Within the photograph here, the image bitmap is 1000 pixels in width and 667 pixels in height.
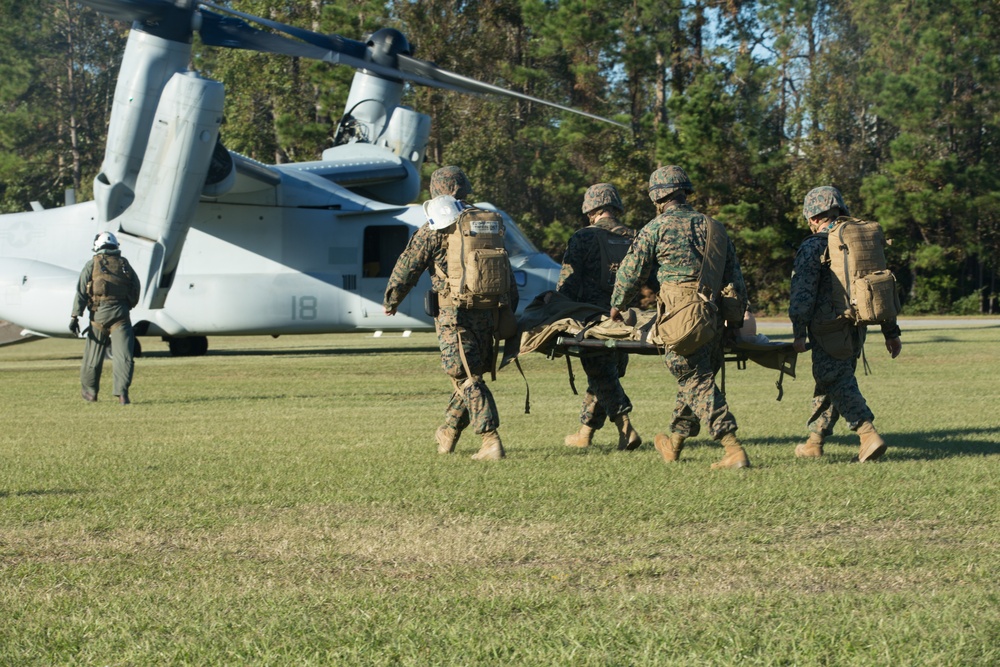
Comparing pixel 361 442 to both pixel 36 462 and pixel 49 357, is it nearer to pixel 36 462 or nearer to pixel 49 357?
pixel 36 462

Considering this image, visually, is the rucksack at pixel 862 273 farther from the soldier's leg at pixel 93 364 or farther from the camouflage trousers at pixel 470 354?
the soldier's leg at pixel 93 364

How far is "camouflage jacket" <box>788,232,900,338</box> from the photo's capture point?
816 cm

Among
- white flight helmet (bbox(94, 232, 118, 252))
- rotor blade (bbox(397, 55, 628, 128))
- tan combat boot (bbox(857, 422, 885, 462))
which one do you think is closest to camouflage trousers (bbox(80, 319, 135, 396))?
white flight helmet (bbox(94, 232, 118, 252))

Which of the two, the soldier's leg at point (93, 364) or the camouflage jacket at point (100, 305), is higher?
the camouflage jacket at point (100, 305)

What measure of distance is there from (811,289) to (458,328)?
2285 millimetres

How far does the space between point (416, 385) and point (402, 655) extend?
12414 millimetres

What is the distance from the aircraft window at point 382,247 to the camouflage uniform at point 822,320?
1460cm

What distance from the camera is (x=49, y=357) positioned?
26.1 meters

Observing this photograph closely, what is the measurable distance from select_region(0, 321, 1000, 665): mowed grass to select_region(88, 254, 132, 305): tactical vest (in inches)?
110

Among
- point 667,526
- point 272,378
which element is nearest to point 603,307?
point 667,526

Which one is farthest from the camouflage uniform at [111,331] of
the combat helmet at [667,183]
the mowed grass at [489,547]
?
the combat helmet at [667,183]

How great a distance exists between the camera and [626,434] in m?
9.13

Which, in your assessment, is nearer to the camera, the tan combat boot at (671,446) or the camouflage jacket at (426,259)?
the tan combat boot at (671,446)

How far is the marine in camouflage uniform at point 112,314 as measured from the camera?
13938 millimetres
